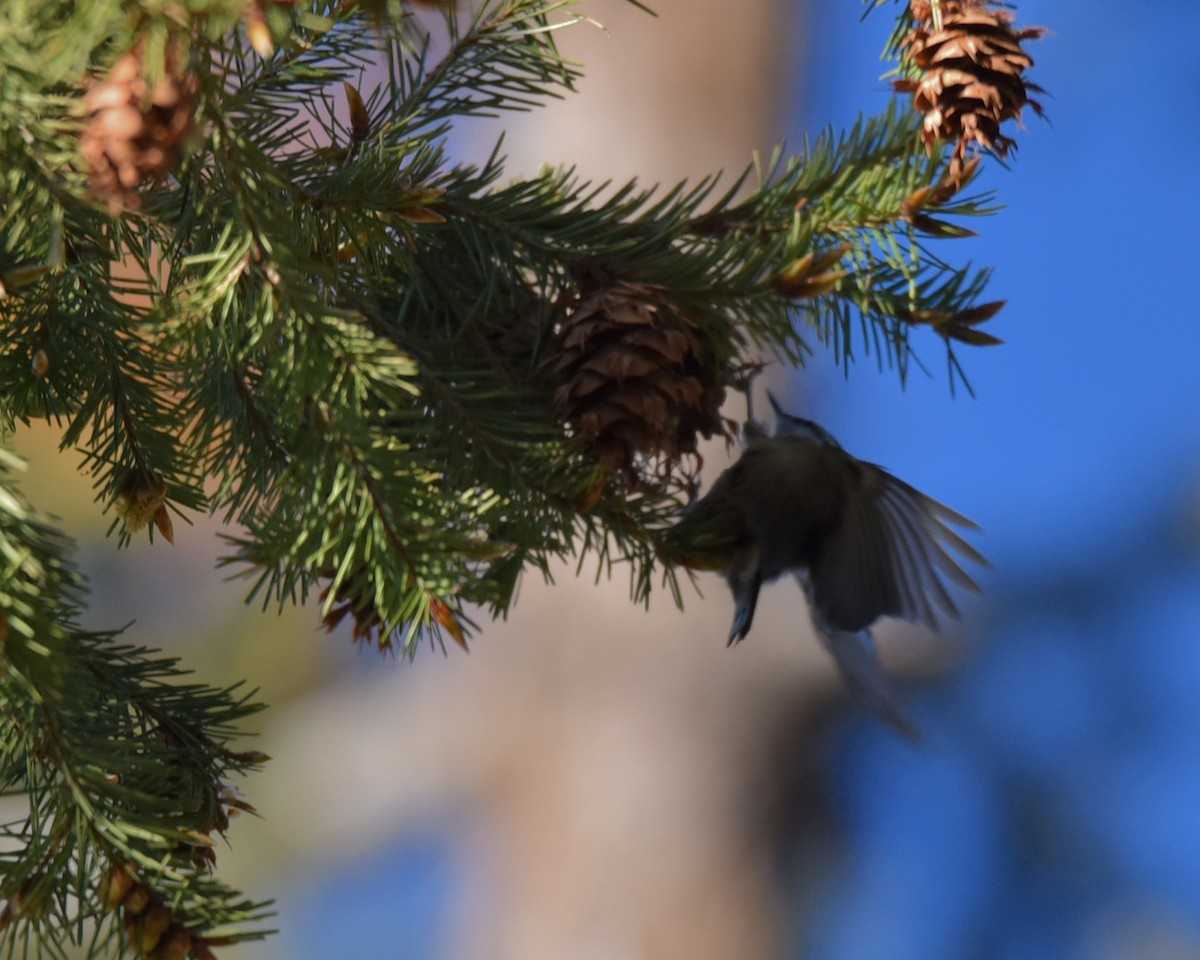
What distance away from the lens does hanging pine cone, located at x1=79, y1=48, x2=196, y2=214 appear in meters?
0.26

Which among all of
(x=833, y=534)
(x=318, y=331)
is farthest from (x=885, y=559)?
(x=318, y=331)

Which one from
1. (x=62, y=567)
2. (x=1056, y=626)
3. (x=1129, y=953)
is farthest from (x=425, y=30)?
(x=1129, y=953)

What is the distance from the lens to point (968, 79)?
451mm

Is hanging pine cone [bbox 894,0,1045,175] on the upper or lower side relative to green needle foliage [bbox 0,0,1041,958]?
upper

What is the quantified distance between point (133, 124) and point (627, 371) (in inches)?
8.5

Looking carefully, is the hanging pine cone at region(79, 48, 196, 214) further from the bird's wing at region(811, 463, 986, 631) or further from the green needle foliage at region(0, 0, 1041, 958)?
the bird's wing at region(811, 463, 986, 631)

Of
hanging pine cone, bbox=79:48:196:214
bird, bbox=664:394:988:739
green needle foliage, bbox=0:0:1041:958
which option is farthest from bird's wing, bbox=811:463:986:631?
hanging pine cone, bbox=79:48:196:214

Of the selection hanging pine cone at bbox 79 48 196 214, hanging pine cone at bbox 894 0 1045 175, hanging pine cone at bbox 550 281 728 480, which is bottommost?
hanging pine cone at bbox 79 48 196 214

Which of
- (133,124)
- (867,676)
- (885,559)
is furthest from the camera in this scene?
(867,676)

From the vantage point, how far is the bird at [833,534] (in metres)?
0.61

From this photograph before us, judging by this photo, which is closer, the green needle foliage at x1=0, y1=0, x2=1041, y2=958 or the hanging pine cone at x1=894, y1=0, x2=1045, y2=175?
the green needle foliage at x1=0, y1=0, x2=1041, y2=958

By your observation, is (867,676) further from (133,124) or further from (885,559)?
(133,124)

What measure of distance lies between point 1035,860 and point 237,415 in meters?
2.36

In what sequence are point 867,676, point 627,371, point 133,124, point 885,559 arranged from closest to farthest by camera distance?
1. point 133,124
2. point 627,371
3. point 885,559
4. point 867,676
